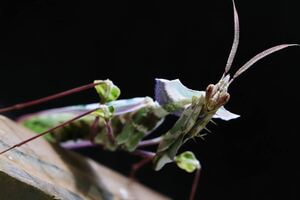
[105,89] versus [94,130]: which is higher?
[105,89]

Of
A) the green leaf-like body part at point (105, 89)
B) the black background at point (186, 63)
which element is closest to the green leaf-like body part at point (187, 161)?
the black background at point (186, 63)

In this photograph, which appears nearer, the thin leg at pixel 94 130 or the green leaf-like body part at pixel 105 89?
the green leaf-like body part at pixel 105 89

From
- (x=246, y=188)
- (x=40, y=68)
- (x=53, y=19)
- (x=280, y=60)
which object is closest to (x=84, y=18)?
(x=53, y=19)

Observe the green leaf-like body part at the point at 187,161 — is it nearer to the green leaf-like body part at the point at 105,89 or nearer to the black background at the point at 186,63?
the black background at the point at 186,63

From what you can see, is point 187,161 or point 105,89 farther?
point 187,161

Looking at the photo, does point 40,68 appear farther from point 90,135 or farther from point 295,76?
point 295,76

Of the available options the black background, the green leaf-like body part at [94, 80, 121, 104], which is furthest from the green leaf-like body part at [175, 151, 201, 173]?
the green leaf-like body part at [94, 80, 121, 104]

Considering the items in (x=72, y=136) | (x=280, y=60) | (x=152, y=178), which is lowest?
(x=152, y=178)

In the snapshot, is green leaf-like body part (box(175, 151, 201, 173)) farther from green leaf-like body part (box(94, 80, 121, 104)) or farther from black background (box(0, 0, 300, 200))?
green leaf-like body part (box(94, 80, 121, 104))
